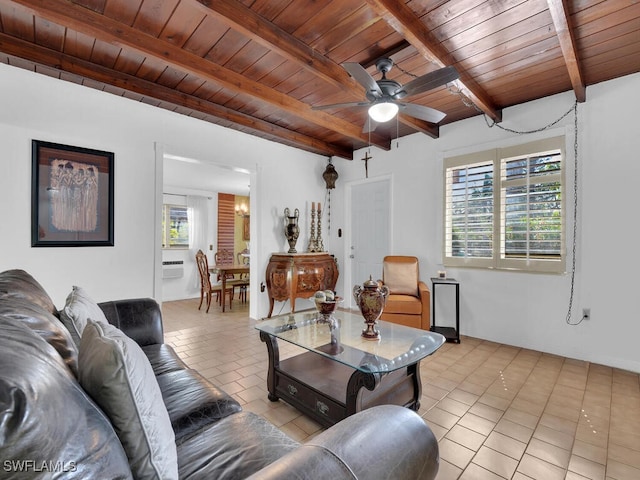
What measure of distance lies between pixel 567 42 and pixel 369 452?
2.84 metres

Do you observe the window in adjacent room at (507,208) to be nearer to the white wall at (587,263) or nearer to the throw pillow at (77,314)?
the white wall at (587,263)

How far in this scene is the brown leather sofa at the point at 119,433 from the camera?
19.9 inches

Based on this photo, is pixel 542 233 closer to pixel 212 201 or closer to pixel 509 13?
pixel 509 13

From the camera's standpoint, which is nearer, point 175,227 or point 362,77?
point 362,77

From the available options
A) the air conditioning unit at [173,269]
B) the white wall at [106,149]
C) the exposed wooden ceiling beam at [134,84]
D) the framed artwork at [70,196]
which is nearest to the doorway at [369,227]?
the exposed wooden ceiling beam at [134,84]

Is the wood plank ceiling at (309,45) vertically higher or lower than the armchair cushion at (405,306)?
higher

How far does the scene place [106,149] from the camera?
3053 mm

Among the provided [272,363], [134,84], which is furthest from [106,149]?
[272,363]

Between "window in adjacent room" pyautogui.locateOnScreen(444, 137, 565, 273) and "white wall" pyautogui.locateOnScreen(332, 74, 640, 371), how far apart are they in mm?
114

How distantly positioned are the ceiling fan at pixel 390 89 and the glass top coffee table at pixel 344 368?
1673mm

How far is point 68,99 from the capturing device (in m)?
2.84

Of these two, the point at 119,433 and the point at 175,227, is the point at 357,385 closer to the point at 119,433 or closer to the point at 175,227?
the point at 119,433

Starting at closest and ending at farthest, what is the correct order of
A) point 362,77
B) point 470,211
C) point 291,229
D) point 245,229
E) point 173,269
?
point 362,77 → point 470,211 → point 291,229 → point 173,269 → point 245,229

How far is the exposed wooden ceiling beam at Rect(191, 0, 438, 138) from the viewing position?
189 centimetres
